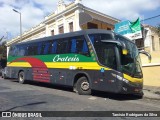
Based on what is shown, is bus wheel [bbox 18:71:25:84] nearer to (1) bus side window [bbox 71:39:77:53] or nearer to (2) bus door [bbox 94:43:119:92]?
(1) bus side window [bbox 71:39:77:53]

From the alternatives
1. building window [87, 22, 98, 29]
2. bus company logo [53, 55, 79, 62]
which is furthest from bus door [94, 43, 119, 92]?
building window [87, 22, 98, 29]

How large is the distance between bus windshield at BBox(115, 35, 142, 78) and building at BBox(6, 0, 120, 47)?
14299 mm

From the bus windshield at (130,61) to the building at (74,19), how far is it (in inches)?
563

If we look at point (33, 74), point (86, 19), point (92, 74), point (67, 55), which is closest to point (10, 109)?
point (92, 74)

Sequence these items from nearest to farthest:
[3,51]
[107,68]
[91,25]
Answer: [107,68] < [91,25] < [3,51]

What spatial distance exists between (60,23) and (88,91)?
18.4 meters

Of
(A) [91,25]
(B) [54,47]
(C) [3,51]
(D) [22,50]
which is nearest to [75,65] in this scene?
(B) [54,47]

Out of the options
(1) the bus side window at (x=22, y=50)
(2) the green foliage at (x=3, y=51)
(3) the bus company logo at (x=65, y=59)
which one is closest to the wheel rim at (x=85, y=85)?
(3) the bus company logo at (x=65, y=59)

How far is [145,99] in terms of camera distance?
47.4 ft

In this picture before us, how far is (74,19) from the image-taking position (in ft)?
96.3

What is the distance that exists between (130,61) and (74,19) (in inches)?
643

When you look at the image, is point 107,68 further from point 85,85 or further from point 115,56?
point 85,85

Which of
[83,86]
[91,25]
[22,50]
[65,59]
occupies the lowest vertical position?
[83,86]

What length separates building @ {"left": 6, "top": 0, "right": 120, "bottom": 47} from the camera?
93.8 feet
